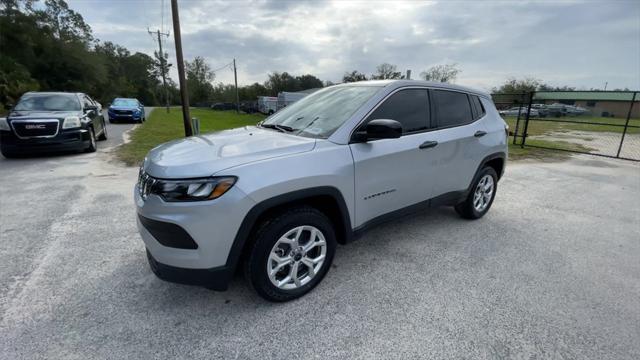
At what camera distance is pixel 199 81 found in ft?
251

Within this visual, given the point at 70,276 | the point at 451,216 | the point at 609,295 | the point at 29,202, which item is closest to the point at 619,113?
the point at 451,216

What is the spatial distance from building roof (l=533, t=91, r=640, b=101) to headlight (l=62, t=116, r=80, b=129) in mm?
13044

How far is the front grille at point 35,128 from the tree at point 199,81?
244 feet

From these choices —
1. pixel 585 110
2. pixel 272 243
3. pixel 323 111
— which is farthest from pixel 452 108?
pixel 585 110

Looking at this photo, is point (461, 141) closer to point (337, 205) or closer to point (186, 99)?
point (337, 205)

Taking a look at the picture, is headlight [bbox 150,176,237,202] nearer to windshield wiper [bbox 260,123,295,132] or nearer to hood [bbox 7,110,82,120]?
windshield wiper [bbox 260,123,295,132]

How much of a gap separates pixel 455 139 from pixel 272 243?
2.32 meters

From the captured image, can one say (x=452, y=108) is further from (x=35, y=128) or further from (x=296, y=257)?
(x=35, y=128)

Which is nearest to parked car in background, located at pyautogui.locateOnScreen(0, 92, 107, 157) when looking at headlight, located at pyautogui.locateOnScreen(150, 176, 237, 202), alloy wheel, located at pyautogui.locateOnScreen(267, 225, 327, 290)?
headlight, located at pyautogui.locateOnScreen(150, 176, 237, 202)

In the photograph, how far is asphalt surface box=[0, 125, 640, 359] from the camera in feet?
6.60

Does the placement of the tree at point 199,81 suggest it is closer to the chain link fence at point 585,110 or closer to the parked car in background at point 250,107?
the parked car in background at point 250,107

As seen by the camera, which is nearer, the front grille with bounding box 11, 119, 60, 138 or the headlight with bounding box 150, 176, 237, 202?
the headlight with bounding box 150, 176, 237, 202

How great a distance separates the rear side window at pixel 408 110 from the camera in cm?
282

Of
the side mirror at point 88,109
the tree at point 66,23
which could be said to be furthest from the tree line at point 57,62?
the side mirror at point 88,109
